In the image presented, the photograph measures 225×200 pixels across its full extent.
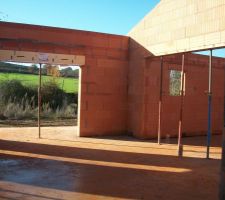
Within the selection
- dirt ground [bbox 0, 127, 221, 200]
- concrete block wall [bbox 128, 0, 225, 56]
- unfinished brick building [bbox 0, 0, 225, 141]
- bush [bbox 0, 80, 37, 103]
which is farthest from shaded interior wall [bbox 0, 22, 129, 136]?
bush [bbox 0, 80, 37, 103]

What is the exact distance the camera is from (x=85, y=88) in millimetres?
12914

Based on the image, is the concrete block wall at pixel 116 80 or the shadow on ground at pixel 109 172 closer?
the shadow on ground at pixel 109 172

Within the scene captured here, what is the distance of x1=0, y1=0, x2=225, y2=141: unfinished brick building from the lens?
1180 cm

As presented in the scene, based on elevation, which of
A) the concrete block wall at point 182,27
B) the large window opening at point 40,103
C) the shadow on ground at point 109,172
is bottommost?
the shadow on ground at point 109,172

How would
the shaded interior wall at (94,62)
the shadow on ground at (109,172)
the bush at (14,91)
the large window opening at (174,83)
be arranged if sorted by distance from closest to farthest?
the shadow on ground at (109,172) → the shaded interior wall at (94,62) → the large window opening at (174,83) → the bush at (14,91)

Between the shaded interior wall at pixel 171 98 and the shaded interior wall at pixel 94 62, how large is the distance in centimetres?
47

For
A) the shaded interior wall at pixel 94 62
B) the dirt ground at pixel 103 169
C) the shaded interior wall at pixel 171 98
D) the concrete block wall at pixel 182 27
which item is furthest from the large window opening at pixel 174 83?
the dirt ground at pixel 103 169

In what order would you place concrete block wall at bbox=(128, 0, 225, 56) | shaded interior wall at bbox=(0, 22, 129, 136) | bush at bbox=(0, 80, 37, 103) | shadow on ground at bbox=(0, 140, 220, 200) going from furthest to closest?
bush at bbox=(0, 80, 37, 103), shaded interior wall at bbox=(0, 22, 129, 136), concrete block wall at bbox=(128, 0, 225, 56), shadow on ground at bbox=(0, 140, 220, 200)

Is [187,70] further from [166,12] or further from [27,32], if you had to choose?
[27,32]

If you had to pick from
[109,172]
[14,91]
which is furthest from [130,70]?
[14,91]

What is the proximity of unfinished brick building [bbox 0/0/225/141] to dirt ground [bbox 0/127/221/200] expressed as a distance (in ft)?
3.55

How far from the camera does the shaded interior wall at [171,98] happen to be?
1303 cm

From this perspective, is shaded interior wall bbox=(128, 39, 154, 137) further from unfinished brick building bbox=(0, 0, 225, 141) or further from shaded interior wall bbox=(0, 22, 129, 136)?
shaded interior wall bbox=(0, 22, 129, 136)

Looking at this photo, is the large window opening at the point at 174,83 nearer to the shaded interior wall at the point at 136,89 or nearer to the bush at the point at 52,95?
the shaded interior wall at the point at 136,89
